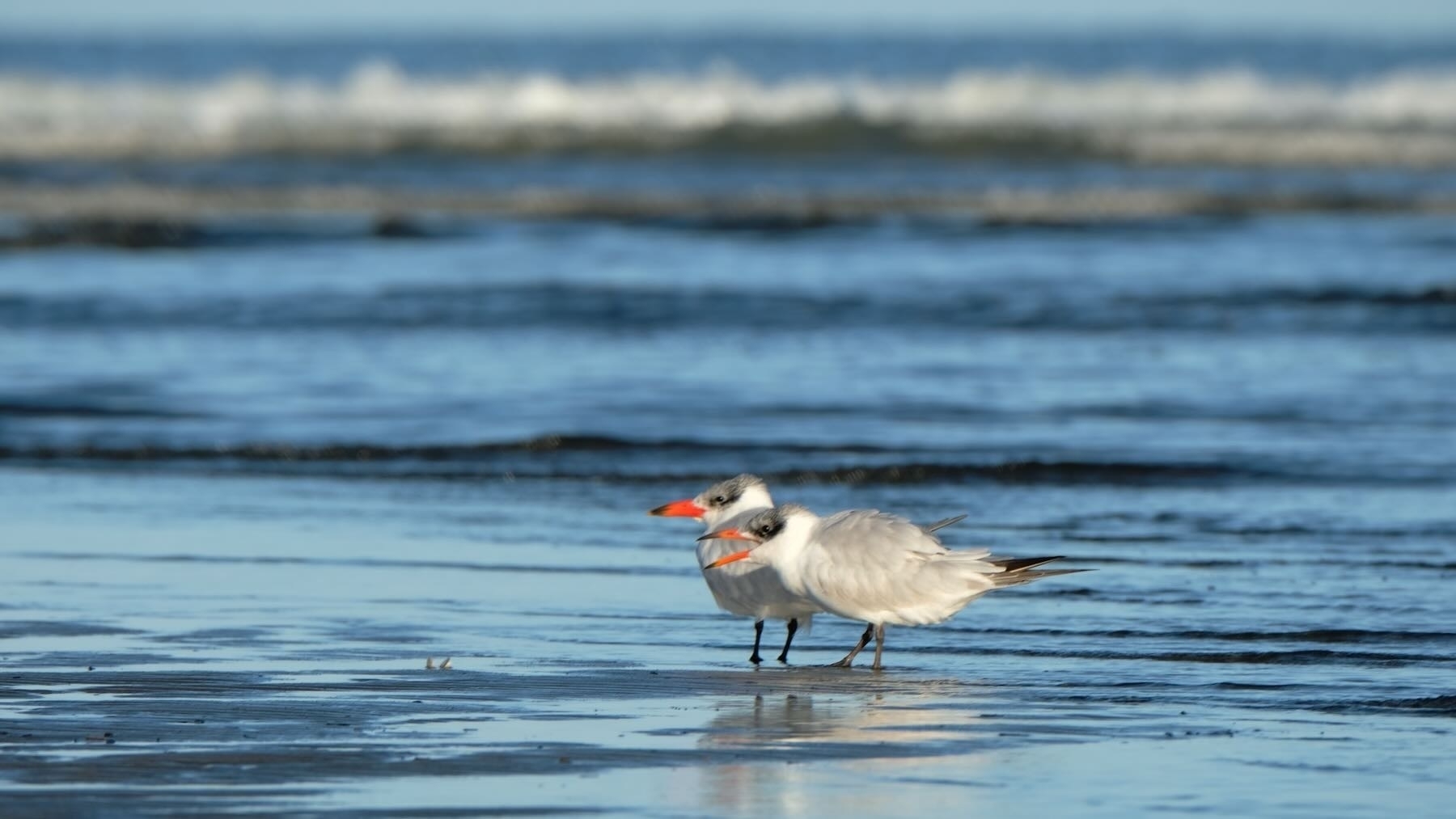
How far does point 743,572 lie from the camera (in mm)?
6809

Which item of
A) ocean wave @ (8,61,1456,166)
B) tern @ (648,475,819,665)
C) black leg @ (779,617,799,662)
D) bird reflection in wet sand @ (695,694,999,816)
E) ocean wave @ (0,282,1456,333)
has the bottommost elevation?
bird reflection in wet sand @ (695,694,999,816)

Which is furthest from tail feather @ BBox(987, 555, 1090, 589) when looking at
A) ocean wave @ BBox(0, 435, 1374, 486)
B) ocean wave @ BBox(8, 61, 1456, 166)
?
ocean wave @ BBox(8, 61, 1456, 166)

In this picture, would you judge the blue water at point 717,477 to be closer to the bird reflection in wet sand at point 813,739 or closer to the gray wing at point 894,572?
the bird reflection in wet sand at point 813,739

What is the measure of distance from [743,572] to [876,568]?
1.48ft

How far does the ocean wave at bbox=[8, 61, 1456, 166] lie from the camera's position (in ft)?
116

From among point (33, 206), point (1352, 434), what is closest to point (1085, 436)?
point (1352, 434)

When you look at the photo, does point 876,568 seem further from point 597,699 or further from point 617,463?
point 617,463

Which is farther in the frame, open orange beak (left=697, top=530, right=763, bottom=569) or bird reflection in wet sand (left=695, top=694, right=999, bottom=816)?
open orange beak (left=697, top=530, right=763, bottom=569)

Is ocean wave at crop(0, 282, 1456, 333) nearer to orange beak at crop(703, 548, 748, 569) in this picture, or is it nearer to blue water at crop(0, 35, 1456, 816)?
blue water at crop(0, 35, 1456, 816)

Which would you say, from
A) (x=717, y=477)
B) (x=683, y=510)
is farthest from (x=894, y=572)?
(x=717, y=477)

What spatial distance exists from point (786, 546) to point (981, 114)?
34.6 metres

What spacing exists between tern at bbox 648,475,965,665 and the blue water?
0.18m

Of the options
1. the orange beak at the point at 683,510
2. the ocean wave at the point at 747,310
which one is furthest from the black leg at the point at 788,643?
the ocean wave at the point at 747,310

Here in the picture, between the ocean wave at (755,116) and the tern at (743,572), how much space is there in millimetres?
26271
